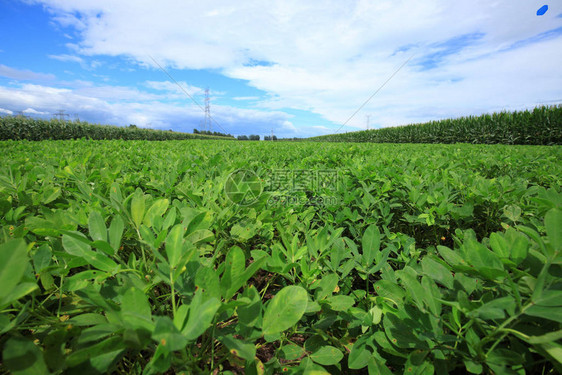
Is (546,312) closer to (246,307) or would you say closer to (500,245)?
(500,245)

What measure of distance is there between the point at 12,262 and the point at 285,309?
1.91 feet

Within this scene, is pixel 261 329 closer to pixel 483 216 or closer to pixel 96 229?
pixel 96 229

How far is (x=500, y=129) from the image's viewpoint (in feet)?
88.2

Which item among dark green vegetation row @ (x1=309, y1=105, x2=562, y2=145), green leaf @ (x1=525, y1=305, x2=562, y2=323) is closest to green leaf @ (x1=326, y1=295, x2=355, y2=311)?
green leaf @ (x1=525, y1=305, x2=562, y2=323)

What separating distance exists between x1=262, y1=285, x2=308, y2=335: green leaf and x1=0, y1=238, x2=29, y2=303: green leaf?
53cm

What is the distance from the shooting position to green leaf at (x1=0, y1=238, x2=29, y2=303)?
1.55ft

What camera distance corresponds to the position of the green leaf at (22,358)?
45 centimetres

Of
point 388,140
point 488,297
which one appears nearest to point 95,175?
point 488,297

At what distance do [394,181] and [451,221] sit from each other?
0.53m

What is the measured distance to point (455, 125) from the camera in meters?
32.2

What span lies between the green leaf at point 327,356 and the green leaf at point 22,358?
660 millimetres

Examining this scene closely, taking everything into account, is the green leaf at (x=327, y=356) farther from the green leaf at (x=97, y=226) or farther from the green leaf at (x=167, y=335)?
the green leaf at (x=97, y=226)

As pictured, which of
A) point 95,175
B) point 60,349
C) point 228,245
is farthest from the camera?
point 95,175

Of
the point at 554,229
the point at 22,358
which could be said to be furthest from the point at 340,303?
the point at 22,358
